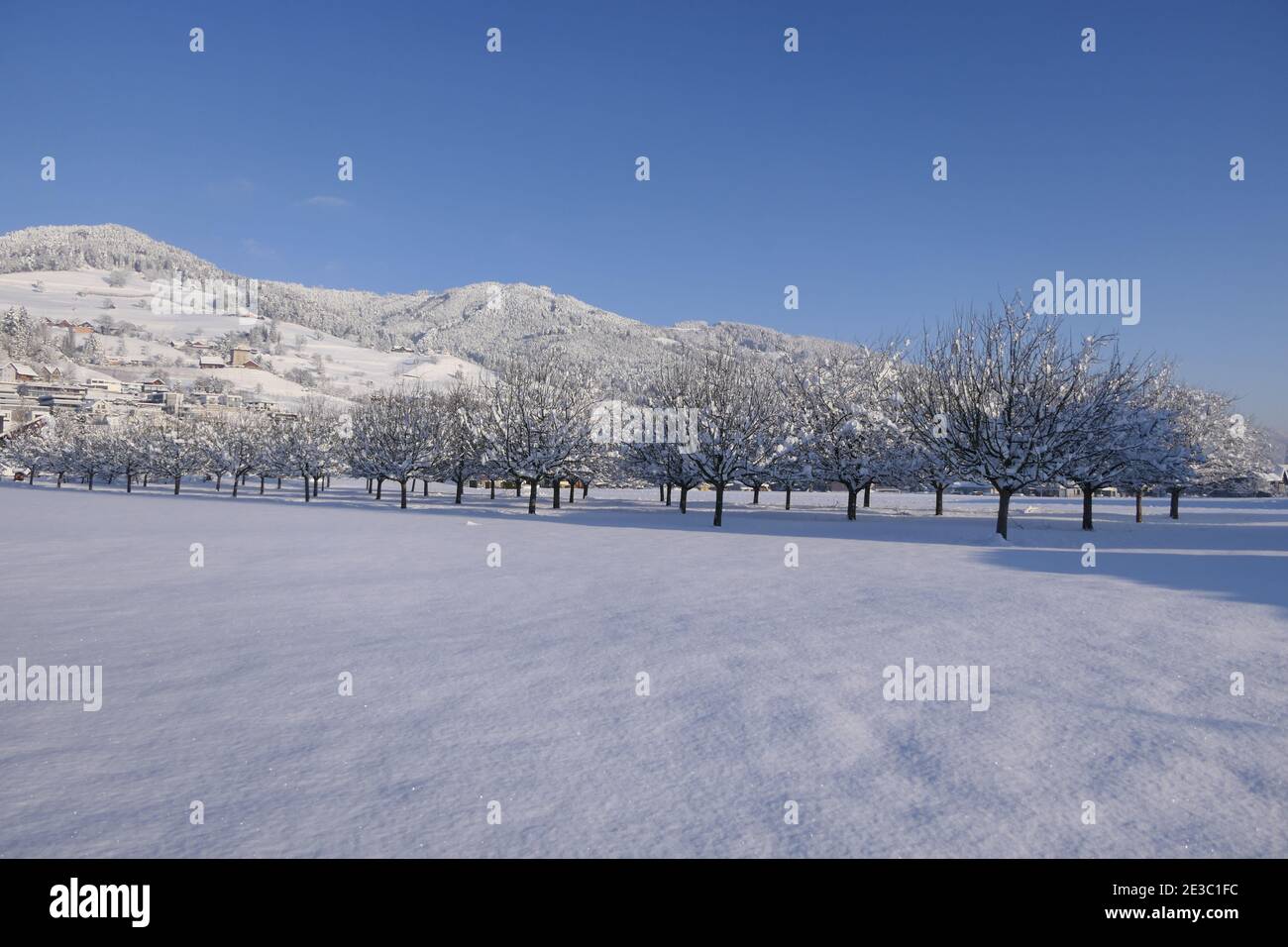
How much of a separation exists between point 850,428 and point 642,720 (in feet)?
107

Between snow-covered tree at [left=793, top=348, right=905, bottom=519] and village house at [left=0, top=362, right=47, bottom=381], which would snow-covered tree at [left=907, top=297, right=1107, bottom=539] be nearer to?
snow-covered tree at [left=793, top=348, right=905, bottom=519]

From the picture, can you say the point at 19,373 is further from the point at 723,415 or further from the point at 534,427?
the point at 723,415

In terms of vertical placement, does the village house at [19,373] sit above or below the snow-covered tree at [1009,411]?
above

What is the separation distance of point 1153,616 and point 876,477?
29.2 m

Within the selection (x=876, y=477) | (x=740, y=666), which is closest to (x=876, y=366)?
(x=876, y=477)

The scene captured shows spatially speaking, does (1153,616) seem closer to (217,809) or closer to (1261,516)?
(217,809)

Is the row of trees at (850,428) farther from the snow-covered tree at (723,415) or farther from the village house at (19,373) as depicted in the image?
the village house at (19,373)

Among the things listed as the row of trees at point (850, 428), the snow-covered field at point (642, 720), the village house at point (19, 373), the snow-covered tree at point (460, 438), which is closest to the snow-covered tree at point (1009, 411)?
the row of trees at point (850, 428)

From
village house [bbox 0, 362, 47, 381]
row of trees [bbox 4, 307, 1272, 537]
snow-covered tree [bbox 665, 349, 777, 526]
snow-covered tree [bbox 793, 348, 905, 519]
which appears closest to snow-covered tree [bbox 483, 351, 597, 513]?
row of trees [bbox 4, 307, 1272, 537]

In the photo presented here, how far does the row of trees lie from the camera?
1005 inches

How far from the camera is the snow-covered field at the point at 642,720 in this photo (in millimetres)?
3973

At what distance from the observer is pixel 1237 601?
11.2 m

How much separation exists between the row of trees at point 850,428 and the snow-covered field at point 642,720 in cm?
1374

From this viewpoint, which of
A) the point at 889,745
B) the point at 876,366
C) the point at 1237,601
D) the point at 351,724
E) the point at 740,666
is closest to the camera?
the point at 889,745
